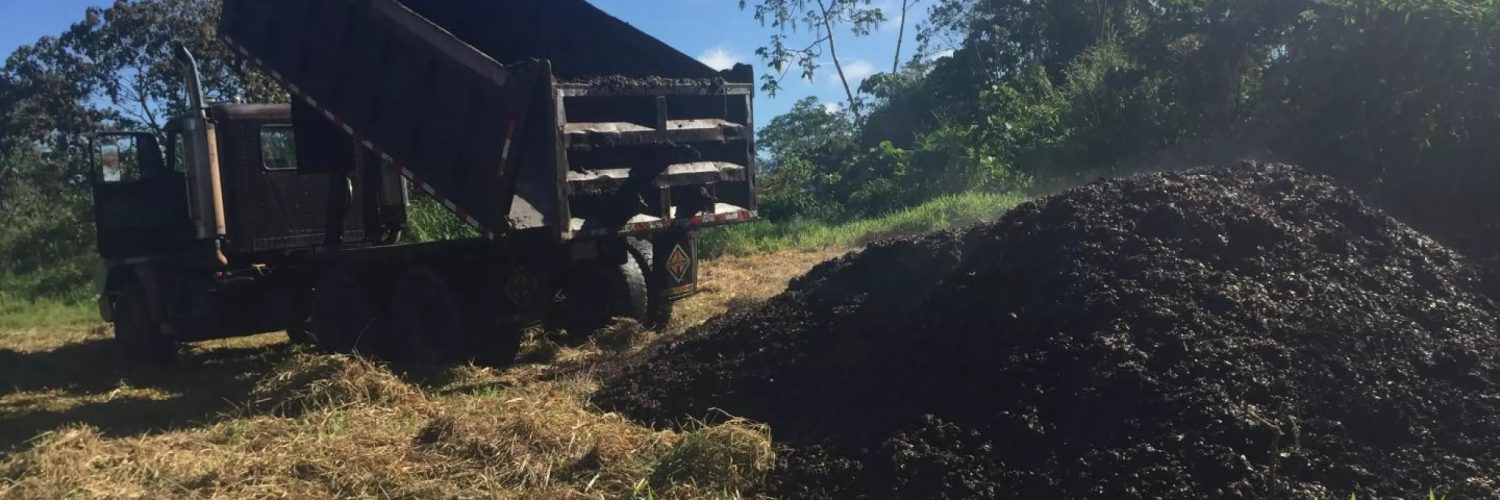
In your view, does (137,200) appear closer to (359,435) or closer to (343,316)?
(343,316)

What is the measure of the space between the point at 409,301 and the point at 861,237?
8.07 meters

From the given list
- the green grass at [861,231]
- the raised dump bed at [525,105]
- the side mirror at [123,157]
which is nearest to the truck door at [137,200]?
the side mirror at [123,157]

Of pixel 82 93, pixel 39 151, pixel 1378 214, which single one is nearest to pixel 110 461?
pixel 1378 214

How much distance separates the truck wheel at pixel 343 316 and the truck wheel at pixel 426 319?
1.05ft

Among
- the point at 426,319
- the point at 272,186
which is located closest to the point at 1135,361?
the point at 426,319

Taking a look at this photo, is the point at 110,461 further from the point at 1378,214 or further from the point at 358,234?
the point at 1378,214

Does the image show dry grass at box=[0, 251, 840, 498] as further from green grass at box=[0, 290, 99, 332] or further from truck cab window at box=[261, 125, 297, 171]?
green grass at box=[0, 290, 99, 332]

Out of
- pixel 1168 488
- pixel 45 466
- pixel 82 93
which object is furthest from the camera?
pixel 82 93

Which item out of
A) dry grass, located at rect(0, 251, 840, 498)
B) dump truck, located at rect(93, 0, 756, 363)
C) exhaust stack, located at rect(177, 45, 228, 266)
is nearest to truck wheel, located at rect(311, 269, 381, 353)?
dump truck, located at rect(93, 0, 756, 363)

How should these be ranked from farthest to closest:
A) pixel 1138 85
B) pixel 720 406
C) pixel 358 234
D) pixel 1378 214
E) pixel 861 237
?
pixel 861 237, pixel 1138 85, pixel 358 234, pixel 1378 214, pixel 720 406

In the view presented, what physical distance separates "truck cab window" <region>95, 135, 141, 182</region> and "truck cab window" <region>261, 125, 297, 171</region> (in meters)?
1.33

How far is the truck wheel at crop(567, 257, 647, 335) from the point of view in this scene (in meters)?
8.36

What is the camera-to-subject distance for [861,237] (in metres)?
15.2

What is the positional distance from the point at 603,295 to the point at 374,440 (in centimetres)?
301
